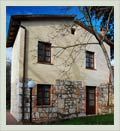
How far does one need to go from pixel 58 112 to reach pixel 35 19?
9.09 ft

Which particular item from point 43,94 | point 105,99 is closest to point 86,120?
point 43,94

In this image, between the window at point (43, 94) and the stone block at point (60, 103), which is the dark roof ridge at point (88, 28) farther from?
the stone block at point (60, 103)

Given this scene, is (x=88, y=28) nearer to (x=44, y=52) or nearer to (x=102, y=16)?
(x=102, y=16)

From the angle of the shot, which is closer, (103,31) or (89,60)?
(103,31)

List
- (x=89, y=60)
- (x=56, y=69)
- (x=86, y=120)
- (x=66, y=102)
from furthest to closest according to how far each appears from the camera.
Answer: (x=89, y=60)
(x=66, y=102)
(x=56, y=69)
(x=86, y=120)

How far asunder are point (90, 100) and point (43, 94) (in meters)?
1.86

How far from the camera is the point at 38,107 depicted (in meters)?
8.45

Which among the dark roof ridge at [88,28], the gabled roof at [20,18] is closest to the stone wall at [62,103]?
the dark roof ridge at [88,28]

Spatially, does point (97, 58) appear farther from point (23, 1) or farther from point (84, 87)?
point (23, 1)

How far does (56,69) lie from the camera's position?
29.2ft

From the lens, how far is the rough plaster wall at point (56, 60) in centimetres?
845

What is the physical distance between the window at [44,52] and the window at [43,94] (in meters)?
0.75

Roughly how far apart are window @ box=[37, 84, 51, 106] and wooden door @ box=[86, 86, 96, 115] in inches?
62.9

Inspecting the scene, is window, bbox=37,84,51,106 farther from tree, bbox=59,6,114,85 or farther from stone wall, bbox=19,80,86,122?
tree, bbox=59,6,114,85
